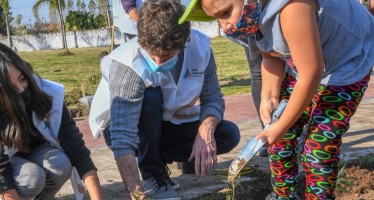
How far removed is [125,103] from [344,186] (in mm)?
1414

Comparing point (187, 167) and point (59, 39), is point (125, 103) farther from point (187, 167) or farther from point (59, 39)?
point (59, 39)

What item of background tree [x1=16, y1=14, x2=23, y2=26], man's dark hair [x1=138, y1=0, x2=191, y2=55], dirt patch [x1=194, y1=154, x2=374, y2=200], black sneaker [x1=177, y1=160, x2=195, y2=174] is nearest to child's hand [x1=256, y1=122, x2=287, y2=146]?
man's dark hair [x1=138, y1=0, x2=191, y2=55]

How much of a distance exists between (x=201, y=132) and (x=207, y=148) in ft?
0.36

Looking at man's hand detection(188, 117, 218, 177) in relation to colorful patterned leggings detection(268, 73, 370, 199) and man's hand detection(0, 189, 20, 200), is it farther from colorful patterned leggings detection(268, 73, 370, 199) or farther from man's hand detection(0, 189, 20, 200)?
man's hand detection(0, 189, 20, 200)

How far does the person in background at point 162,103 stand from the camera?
280 centimetres

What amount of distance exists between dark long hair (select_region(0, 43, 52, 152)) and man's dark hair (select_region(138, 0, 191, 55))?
57cm

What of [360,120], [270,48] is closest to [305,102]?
[270,48]

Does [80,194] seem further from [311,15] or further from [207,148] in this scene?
[311,15]

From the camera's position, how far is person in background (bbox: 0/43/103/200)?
2.54 m

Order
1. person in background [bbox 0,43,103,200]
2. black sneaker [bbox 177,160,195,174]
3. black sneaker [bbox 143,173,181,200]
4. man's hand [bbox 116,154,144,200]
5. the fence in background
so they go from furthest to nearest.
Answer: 1. the fence in background
2. black sneaker [bbox 177,160,195,174]
3. black sneaker [bbox 143,173,181,200]
4. man's hand [bbox 116,154,144,200]
5. person in background [bbox 0,43,103,200]

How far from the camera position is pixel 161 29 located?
9.09ft

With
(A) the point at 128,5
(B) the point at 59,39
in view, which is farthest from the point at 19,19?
(A) the point at 128,5

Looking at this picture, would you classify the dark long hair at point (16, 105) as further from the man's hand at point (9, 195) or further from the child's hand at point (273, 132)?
the child's hand at point (273, 132)

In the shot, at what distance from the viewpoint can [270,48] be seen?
2.44 meters
